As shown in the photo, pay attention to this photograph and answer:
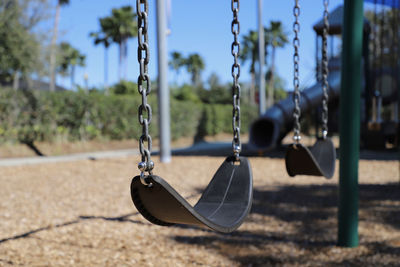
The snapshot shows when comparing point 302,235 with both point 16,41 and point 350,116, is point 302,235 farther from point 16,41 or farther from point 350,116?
point 16,41

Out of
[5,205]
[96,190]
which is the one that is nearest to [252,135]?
[96,190]

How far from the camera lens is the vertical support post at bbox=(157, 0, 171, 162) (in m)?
9.48

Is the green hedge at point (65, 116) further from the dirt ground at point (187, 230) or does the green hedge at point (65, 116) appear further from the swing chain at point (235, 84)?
the swing chain at point (235, 84)

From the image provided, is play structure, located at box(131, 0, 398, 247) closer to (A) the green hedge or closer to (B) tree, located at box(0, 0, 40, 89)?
(A) the green hedge

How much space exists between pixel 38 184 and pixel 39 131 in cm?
675

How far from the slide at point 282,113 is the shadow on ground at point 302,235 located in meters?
5.32

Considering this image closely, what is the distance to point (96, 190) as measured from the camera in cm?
653

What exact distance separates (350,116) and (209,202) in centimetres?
184

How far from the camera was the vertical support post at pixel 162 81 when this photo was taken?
9.48 m

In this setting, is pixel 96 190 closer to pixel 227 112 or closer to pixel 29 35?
pixel 29 35

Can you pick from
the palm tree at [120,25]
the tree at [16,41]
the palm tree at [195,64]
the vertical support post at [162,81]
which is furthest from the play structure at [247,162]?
the palm tree at [195,64]

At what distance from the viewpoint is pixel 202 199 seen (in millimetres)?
2320

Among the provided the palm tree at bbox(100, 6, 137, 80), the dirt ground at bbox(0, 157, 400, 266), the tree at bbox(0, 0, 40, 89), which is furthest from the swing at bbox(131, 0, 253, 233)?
the palm tree at bbox(100, 6, 137, 80)

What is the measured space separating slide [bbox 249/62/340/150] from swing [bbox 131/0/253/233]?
28.6ft
